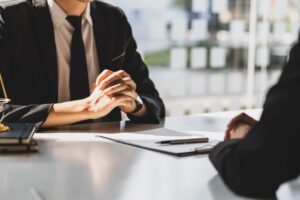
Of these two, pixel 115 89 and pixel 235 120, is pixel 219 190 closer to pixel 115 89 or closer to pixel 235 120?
pixel 235 120

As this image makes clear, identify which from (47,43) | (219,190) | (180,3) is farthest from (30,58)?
(180,3)

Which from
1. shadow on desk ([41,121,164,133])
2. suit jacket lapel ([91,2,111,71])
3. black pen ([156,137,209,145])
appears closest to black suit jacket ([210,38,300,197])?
black pen ([156,137,209,145])

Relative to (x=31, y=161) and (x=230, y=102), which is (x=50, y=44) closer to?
(x=31, y=161)

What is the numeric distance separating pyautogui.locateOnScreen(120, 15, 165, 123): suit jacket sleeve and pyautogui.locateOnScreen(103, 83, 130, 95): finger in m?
0.19

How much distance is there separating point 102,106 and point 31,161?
566 millimetres

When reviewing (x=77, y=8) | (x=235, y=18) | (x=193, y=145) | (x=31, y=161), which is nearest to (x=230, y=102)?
(x=235, y=18)

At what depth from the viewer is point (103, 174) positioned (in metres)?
1.45

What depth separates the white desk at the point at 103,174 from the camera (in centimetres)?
128

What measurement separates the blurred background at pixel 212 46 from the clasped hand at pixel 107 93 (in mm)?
1929

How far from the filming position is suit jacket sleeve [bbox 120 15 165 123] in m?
2.30

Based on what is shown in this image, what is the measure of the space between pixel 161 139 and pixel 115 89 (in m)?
0.34

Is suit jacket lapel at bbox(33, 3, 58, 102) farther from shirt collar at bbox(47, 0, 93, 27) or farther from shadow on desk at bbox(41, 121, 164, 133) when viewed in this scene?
shadow on desk at bbox(41, 121, 164, 133)

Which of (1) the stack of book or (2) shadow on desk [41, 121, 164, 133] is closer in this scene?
(1) the stack of book

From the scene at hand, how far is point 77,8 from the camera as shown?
2.46 metres
